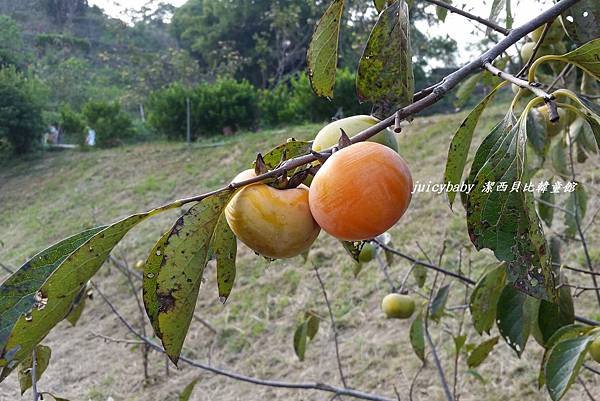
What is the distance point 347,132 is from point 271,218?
14cm

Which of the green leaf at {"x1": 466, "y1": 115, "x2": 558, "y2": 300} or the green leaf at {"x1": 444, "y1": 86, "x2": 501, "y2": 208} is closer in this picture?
the green leaf at {"x1": 466, "y1": 115, "x2": 558, "y2": 300}

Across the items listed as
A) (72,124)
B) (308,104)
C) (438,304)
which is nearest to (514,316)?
(438,304)

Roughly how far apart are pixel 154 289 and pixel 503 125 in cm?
38

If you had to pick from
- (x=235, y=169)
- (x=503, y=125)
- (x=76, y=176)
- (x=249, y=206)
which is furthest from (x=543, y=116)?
(x=76, y=176)

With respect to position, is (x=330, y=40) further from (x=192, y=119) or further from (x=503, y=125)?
(x=192, y=119)

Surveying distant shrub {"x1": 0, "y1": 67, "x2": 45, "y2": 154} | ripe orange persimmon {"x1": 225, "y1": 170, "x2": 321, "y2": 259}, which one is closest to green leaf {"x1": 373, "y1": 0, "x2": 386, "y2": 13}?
ripe orange persimmon {"x1": 225, "y1": 170, "x2": 321, "y2": 259}

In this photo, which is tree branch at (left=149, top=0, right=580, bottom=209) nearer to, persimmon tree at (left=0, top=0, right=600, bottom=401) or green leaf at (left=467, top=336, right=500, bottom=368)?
persimmon tree at (left=0, top=0, right=600, bottom=401)

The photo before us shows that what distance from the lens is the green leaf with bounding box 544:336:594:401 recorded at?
83 centimetres

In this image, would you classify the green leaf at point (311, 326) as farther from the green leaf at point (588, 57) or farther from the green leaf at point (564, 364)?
the green leaf at point (588, 57)

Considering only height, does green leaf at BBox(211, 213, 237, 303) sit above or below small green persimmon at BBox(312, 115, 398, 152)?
below

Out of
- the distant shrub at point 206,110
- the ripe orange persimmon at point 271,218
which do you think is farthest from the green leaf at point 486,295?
the distant shrub at point 206,110

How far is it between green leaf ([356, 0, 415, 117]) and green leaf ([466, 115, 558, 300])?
0.10 meters

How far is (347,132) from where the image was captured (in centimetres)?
57

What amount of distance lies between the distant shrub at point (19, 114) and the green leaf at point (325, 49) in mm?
8585
